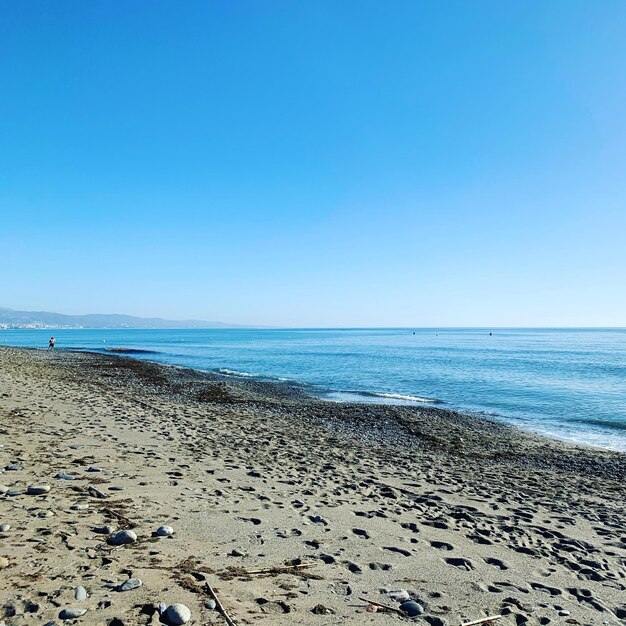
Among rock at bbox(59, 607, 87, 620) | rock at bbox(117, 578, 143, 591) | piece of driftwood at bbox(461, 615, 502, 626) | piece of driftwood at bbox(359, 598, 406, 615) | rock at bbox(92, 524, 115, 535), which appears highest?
rock at bbox(59, 607, 87, 620)

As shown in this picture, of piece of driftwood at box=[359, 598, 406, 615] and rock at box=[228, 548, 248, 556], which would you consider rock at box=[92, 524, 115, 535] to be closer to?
rock at box=[228, 548, 248, 556]

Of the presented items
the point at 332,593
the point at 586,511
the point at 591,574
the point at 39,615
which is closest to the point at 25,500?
the point at 39,615

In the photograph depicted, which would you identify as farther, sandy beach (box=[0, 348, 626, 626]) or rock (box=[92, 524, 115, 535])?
rock (box=[92, 524, 115, 535])

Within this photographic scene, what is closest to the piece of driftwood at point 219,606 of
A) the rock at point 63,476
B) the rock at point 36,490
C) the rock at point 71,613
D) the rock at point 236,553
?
the rock at point 236,553

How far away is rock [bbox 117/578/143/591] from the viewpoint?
4.55 m

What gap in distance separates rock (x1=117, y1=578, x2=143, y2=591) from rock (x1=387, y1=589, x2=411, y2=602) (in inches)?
113

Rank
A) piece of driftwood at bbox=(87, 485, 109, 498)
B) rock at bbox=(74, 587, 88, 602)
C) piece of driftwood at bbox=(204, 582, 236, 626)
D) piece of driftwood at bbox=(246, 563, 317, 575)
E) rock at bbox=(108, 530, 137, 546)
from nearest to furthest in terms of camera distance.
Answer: piece of driftwood at bbox=(204, 582, 236, 626)
rock at bbox=(74, 587, 88, 602)
piece of driftwood at bbox=(246, 563, 317, 575)
rock at bbox=(108, 530, 137, 546)
piece of driftwood at bbox=(87, 485, 109, 498)

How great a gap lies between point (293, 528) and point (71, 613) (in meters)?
3.50

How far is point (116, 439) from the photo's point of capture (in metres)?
12.4

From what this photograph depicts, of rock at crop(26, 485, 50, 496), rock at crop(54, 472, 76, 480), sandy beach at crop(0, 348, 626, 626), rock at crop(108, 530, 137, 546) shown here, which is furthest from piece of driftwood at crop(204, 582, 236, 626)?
rock at crop(54, 472, 76, 480)

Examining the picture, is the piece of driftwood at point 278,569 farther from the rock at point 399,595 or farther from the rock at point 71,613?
the rock at point 71,613

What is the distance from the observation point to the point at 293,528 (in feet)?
22.5

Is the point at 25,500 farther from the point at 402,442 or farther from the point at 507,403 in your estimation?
the point at 507,403

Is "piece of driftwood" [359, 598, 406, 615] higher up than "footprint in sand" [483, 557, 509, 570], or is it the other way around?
"piece of driftwood" [359, 598, 406, 615]
